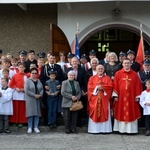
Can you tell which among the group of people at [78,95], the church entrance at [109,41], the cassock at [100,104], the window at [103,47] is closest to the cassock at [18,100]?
the group of people at [78,95]

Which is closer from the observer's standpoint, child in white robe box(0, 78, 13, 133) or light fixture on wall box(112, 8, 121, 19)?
child in white robe box(0, 78, 13, 133)

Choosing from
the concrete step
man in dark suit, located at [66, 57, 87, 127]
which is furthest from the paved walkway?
man in dark suit, located at [66, 57, 87, 127]

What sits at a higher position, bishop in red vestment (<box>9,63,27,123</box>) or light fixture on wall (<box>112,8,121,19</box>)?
light fixture on wall (<box>112,8,121,19</box>)

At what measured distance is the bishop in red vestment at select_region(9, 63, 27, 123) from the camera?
9891 mm

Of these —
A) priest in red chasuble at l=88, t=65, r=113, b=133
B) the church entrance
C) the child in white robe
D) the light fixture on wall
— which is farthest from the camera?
the church entrance

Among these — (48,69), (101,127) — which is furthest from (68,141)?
(48,69)

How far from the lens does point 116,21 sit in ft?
47.1

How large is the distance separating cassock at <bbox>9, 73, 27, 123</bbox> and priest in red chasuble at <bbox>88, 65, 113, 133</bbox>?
1709 mm

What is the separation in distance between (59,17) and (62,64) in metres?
4.30

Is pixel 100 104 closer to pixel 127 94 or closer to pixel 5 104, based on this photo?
pixel 127 94

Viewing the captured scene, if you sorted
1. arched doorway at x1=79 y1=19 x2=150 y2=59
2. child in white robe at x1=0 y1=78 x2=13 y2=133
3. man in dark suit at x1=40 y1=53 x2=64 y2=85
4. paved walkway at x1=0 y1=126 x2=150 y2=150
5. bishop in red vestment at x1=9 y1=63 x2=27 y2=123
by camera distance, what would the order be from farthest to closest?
arched doorway at x1=79 y1=19 x2=150 y2=59 < man in dark suit at x1=40 y1=53 x2=64 y2=85 < bishop in red vestment at x1=9 y1=63 x2=27 y2=123 < child in white robe at x1=0 y1=78 x2=13 y2=133 < paved walkway at x1=0 y1=126 x2=150 y2=150

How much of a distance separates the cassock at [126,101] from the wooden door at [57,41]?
159 inches

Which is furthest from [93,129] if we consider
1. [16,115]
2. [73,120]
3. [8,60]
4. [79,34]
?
[79,34]

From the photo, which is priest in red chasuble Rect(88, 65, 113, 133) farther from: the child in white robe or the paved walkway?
the child in white robe
